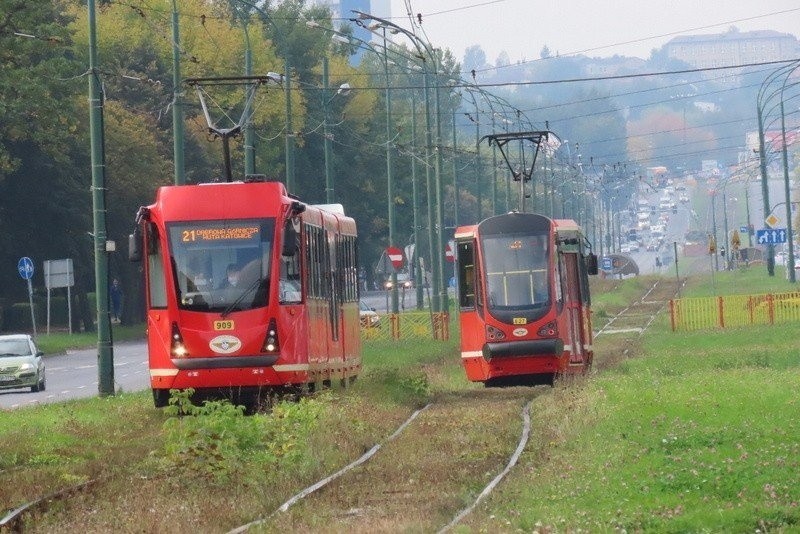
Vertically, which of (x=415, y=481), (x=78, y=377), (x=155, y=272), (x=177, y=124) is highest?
(x=177, y=124)

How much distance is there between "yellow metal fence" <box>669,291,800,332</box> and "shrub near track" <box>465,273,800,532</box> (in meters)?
30.8

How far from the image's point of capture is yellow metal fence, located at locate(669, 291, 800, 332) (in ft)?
193

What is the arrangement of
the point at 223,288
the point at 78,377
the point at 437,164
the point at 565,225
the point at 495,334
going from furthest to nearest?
Result: the point at 437,164
the point at 78,377
the point at 565,225
the point at 495,334
the point at 223,288

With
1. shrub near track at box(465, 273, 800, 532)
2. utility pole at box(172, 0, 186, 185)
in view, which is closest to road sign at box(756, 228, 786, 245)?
utility pole at box(172, 0, 186, 185)

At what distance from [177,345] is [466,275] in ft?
25.2

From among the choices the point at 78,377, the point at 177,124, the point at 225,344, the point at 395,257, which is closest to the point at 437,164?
the point at 395,257

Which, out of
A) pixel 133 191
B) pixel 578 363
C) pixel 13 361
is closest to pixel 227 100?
pixel 133 191

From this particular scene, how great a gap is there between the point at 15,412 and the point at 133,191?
1881 inches

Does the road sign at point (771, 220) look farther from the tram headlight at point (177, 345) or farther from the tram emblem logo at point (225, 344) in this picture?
the tram headlight at point (177, 345)

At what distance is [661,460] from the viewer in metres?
15.3

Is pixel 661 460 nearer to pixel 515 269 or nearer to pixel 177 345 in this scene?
pixel 177 345

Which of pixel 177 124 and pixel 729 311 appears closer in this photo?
pixel 177 124

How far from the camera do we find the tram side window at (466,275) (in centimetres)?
3030

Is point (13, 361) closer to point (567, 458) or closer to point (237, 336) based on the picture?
point (237, 336)
